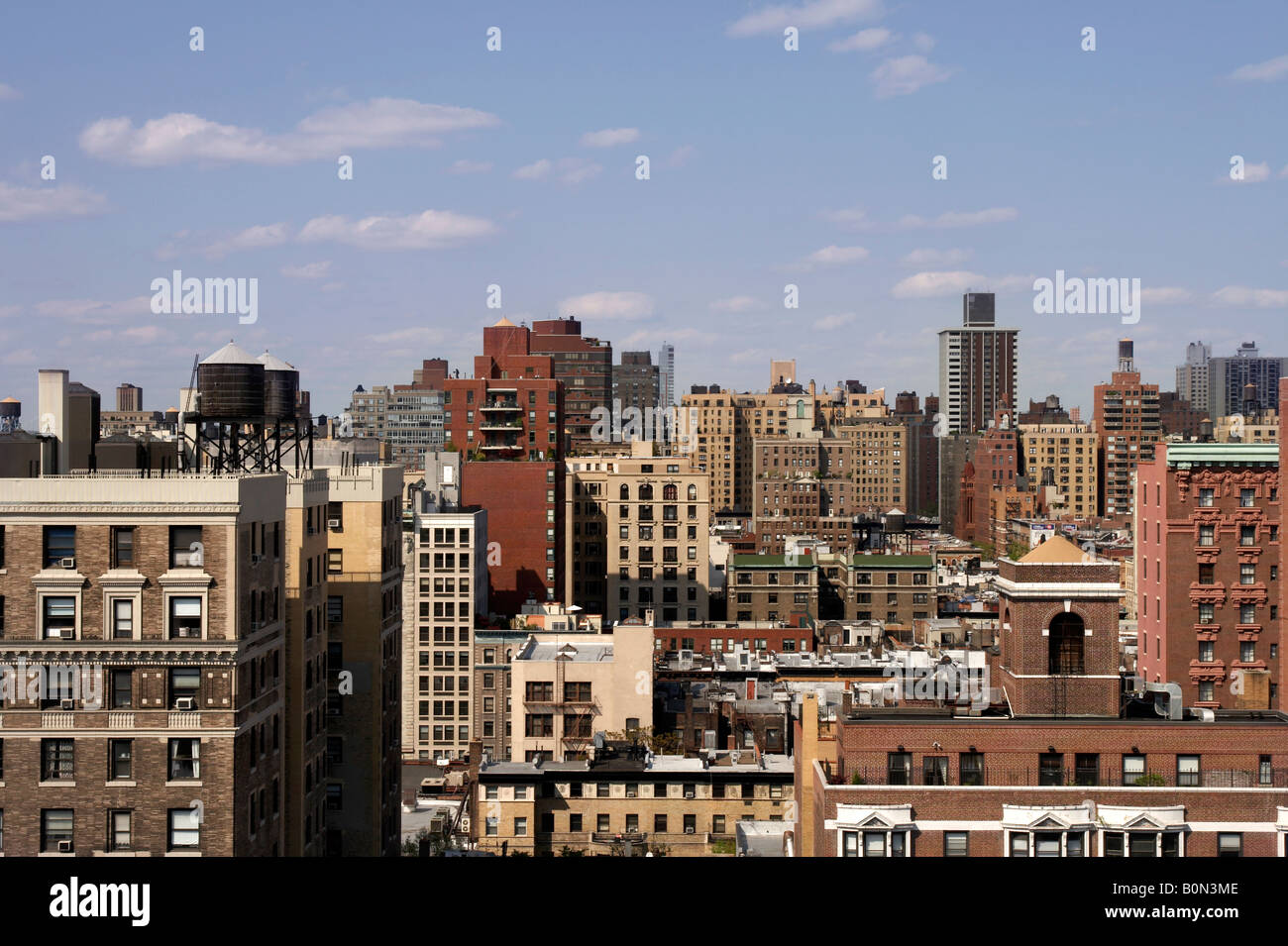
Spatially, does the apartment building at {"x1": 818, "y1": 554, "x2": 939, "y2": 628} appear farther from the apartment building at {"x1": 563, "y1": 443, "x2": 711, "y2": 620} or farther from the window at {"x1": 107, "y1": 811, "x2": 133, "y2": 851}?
the window at {"x1": 107, "y1": 811, "x2": 133, "y2": 851}

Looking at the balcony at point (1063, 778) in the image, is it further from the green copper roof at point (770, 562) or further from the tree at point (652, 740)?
the green copper roof at point (770, 562)

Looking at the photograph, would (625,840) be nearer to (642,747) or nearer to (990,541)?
(642,747)

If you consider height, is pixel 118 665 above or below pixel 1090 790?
above

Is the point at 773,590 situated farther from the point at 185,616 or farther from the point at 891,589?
the point at 185,616

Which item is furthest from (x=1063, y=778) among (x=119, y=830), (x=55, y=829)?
(x=55, y=829)

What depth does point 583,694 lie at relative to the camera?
65.6 meters

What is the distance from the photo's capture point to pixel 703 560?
108 meters

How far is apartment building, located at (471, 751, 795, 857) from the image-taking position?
51625 mm

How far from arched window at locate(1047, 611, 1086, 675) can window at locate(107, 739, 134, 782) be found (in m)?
19.7

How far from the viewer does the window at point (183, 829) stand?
26.6 meters

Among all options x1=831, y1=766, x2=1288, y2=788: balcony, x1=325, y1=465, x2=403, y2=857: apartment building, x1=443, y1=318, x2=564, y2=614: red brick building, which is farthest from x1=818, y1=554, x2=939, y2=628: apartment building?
x1=831, y1=766, x2=1288, y2=788: balcony

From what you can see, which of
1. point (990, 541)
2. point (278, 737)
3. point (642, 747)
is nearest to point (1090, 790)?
point (278, 737)

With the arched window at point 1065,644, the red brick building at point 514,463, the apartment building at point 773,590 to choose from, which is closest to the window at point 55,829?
the arched window at point 1065,644

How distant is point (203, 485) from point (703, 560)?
269 feet
